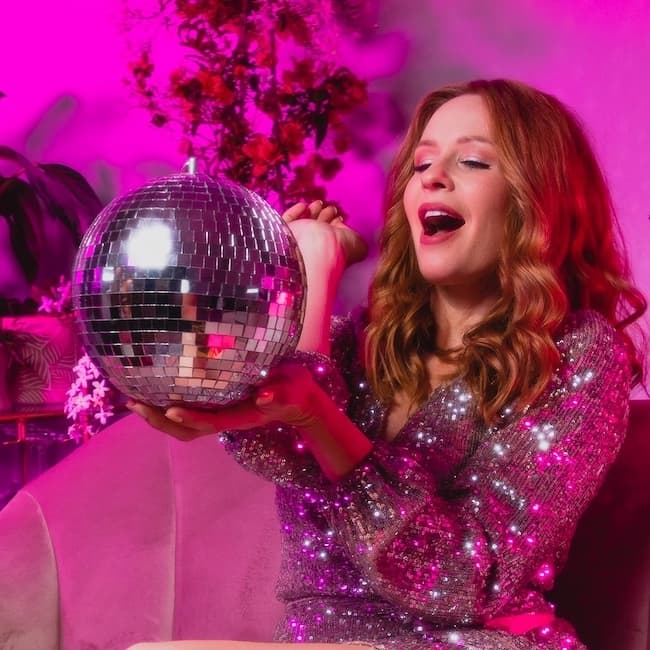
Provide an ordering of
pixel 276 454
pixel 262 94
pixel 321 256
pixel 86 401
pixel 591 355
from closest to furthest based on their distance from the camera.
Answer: pixel 276 454 → pixel 591 355 → pixel 321 256 → pixel 86 401 → pixel 262 94

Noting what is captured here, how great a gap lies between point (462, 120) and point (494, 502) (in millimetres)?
470

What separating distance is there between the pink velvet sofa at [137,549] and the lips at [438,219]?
63cm

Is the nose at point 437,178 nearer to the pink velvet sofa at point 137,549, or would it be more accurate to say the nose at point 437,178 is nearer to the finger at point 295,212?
the finger at point 295,212

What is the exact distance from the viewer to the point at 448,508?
98 cm

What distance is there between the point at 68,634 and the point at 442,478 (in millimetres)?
766

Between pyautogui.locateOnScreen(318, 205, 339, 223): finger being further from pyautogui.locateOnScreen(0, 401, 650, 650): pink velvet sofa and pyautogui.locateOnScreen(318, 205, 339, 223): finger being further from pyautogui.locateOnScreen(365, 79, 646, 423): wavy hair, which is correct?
pyautogui.locateOnScreen(0, 401, 650, 650): pink velvet sofa

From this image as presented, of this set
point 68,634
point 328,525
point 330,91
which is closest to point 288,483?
point 328,525

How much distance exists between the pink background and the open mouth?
0.89m

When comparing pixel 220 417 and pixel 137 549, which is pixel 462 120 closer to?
pixel 220 417

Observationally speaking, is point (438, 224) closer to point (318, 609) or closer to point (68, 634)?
point (318, 609)

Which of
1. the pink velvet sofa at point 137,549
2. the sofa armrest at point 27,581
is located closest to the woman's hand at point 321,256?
the pink velvet sofa at point 137,549

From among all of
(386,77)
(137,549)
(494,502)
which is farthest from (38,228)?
(494,502)

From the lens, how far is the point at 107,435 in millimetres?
1641

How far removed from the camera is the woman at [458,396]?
0.94 meters
